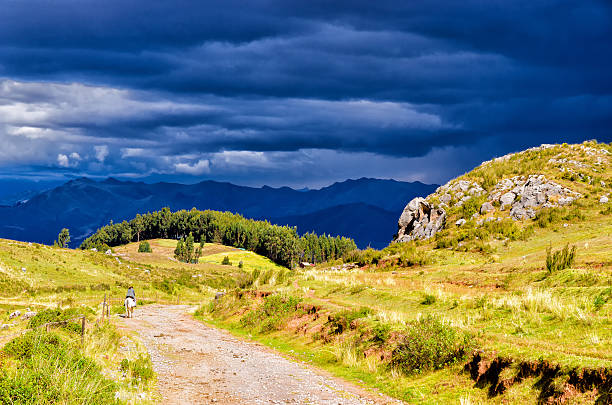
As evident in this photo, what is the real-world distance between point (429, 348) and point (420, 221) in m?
44.9

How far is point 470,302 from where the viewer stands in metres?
22.8

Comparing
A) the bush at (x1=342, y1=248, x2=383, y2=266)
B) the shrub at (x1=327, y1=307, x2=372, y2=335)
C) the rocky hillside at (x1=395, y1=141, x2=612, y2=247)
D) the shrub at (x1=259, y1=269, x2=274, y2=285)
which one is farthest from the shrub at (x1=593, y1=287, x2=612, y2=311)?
the bush at (x1=342, y1=248, x2=383, y2=266)

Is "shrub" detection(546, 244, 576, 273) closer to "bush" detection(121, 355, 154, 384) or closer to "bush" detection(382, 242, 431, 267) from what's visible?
"bush" detection(382, 242, 431, 267)

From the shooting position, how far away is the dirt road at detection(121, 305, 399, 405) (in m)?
14.9

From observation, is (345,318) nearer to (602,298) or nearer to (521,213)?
(602,298)

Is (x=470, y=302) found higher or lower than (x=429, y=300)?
higher

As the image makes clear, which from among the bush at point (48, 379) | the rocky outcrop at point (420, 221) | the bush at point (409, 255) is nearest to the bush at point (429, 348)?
the bush at point (48, 379)

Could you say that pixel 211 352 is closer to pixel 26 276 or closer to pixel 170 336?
→ pixel 170 336

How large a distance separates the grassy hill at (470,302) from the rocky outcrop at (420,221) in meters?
1.35

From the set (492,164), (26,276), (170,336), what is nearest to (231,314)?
(170,336)

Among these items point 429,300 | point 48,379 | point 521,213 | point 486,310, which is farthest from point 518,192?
point 48,379

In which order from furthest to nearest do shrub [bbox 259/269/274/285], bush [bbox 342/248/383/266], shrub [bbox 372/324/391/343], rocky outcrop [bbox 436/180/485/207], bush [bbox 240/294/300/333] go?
rocky outcrop [bbox 436/180/485/207]
bush [bbox 342/248/383/266]
shrub [bbox 259/269/274/285]
bush [bbox 240/294/300/333]
shrub [bbox 372/324/391/343]

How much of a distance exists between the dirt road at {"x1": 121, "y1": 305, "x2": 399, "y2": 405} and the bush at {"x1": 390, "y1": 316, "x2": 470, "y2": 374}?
2.03 m

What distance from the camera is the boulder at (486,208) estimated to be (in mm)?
52062
